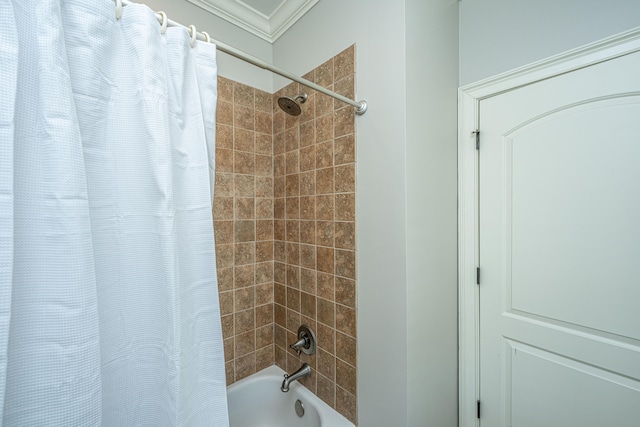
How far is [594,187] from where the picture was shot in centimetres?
95

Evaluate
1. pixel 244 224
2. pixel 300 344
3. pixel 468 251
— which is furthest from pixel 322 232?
pixel 468 251

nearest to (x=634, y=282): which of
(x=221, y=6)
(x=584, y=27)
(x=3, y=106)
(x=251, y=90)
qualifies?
(x=584, y=27)

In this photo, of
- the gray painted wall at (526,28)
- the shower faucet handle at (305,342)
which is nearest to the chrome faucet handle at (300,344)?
the shower faucet handle at (305,342)

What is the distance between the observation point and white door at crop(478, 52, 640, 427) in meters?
0.90

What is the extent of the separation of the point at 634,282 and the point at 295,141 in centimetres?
151

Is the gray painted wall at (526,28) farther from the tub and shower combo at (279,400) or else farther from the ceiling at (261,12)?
the tub and shower combo at (279,400)

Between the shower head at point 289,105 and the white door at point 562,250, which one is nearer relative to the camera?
the white door at point 562,250

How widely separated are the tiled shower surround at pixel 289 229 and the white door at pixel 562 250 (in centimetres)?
67

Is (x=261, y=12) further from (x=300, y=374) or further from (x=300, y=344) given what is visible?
(x=300, y=374)

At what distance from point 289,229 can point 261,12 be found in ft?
4.36

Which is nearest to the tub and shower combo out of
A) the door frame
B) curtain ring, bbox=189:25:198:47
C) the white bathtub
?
the white bathtub

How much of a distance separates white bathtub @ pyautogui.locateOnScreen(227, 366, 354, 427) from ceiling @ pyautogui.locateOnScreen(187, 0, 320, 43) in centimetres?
211

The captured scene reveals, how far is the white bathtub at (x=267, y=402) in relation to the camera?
136 centimetres

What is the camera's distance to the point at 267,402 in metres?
1.52
